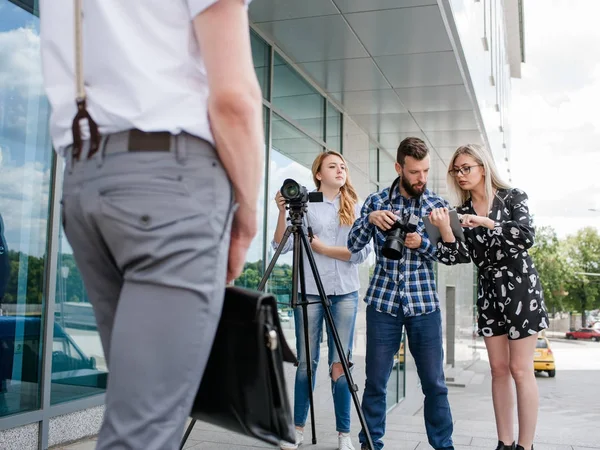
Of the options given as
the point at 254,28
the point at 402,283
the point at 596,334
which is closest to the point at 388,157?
the point at 254,28

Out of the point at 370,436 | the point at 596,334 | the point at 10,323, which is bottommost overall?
the point at 596,334

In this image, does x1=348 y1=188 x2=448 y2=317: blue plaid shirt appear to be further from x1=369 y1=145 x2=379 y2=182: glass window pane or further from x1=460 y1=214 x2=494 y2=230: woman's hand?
x1=369 y1=145 x2=379 y2=182: glass window pane

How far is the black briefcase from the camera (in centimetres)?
106

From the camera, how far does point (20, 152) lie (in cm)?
361

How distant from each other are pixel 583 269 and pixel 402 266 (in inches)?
2819

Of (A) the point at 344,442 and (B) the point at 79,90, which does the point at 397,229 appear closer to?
(A) the point at 344,442

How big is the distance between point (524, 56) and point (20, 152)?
111ft

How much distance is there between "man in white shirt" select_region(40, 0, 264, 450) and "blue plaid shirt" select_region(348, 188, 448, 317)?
258cm

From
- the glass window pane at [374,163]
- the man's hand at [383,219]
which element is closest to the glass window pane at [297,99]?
the glass window pane at [374,163]

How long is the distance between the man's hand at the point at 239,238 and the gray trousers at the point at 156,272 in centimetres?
10

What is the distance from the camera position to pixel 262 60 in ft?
21.6

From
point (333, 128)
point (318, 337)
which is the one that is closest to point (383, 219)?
point (318, 337)

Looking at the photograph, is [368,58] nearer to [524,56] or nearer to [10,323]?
[10,323]

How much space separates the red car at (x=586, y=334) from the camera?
66.1 meters
